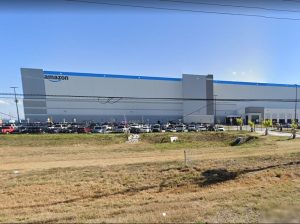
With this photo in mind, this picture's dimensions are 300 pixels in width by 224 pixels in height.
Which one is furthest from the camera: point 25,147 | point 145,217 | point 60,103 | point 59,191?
point 60,103

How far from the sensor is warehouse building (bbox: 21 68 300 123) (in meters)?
86.8

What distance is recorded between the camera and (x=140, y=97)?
94.5 metres

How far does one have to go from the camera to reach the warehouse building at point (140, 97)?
3415 inches

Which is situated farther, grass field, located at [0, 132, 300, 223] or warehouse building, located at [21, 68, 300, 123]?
warehouse building, located at [21, 68, 300, 123]

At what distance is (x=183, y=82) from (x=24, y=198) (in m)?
89.4

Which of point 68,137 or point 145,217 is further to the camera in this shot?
point 68,137

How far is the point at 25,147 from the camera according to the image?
30484 millimetres

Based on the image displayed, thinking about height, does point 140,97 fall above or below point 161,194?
above

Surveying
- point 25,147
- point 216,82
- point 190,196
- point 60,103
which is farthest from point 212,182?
point 216,82

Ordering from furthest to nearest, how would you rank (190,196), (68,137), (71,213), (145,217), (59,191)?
(68,137)
(59,191)
(190,196)
(71,213)
(145,217)

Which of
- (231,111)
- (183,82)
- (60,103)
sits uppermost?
(183,82)

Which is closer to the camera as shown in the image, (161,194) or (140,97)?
(161,194)

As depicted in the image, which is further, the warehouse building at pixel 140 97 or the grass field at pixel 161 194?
the warehouse building at pixel 140 97

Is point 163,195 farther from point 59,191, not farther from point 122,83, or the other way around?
point 122,83
